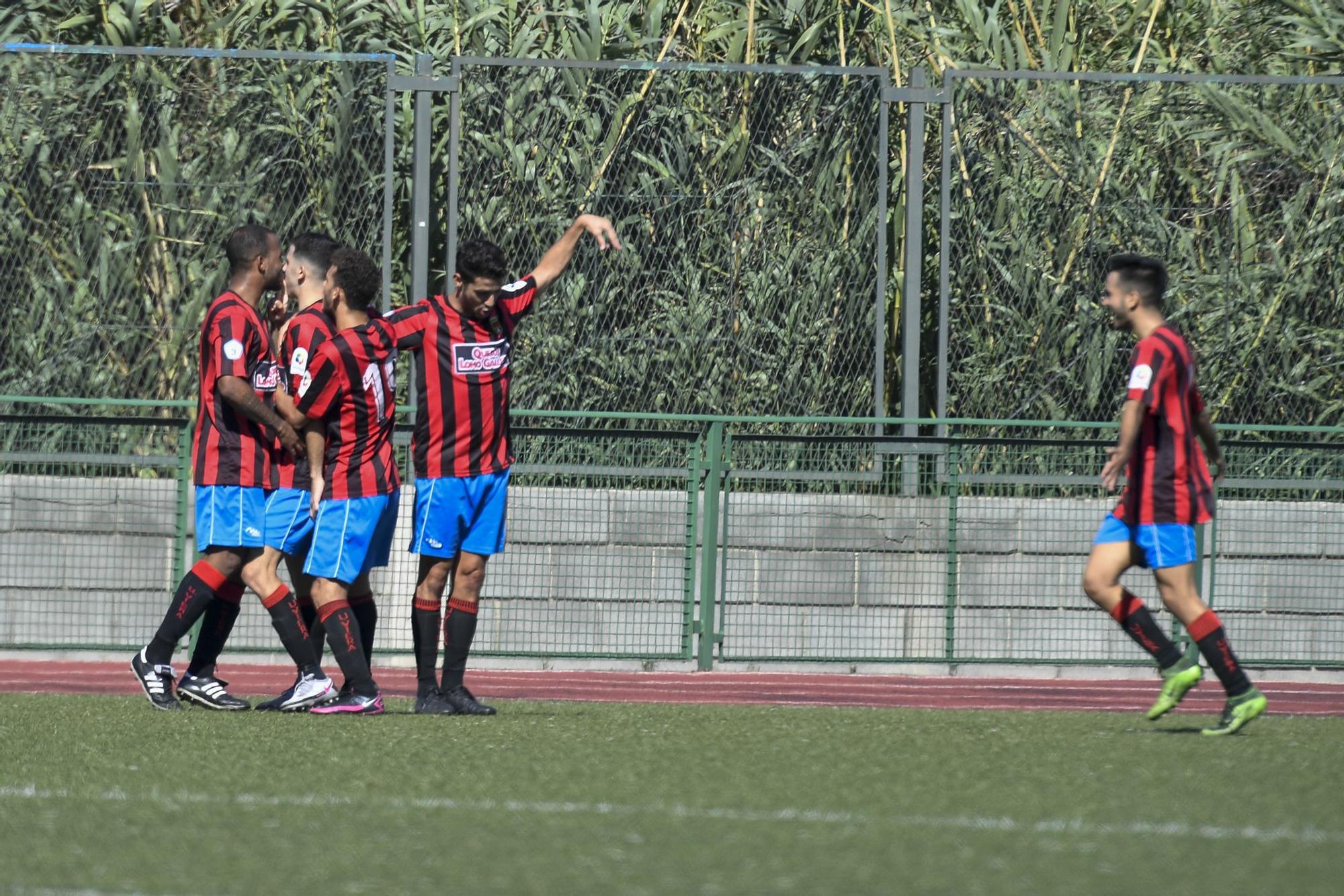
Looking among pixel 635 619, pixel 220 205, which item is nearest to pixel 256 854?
pixel 635 619

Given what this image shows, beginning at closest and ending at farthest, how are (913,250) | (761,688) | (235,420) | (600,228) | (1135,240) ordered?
(600,228)
(235,420)
(761,688)
(913,250)
(1135,240)

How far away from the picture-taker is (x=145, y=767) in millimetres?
6453

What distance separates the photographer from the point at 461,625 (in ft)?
27.2

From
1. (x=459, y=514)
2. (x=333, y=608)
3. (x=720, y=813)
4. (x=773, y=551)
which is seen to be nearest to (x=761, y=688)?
(x=773, y=551)

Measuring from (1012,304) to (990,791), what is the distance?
7.82m

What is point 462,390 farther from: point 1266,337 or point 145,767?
point 1266,337

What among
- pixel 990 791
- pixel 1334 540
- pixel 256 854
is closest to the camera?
pixel 256 854

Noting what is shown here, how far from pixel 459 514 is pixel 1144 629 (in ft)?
9.12

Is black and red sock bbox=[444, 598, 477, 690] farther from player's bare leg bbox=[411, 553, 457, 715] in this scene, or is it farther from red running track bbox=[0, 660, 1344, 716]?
red running track bbox=[0, 660, 1344, 716]

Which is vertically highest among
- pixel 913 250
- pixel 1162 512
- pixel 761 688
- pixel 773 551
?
pixel 913 250

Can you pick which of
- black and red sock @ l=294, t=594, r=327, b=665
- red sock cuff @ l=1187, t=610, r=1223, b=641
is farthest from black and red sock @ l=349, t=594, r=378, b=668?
red sock cuff @ l=1187, t=610, r=1223, b=641

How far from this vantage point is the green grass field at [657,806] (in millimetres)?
4633

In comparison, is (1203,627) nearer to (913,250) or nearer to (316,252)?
(316,252)

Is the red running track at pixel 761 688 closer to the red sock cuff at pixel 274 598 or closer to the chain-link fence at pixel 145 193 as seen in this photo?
the red sock cuff at pixel 274 598
